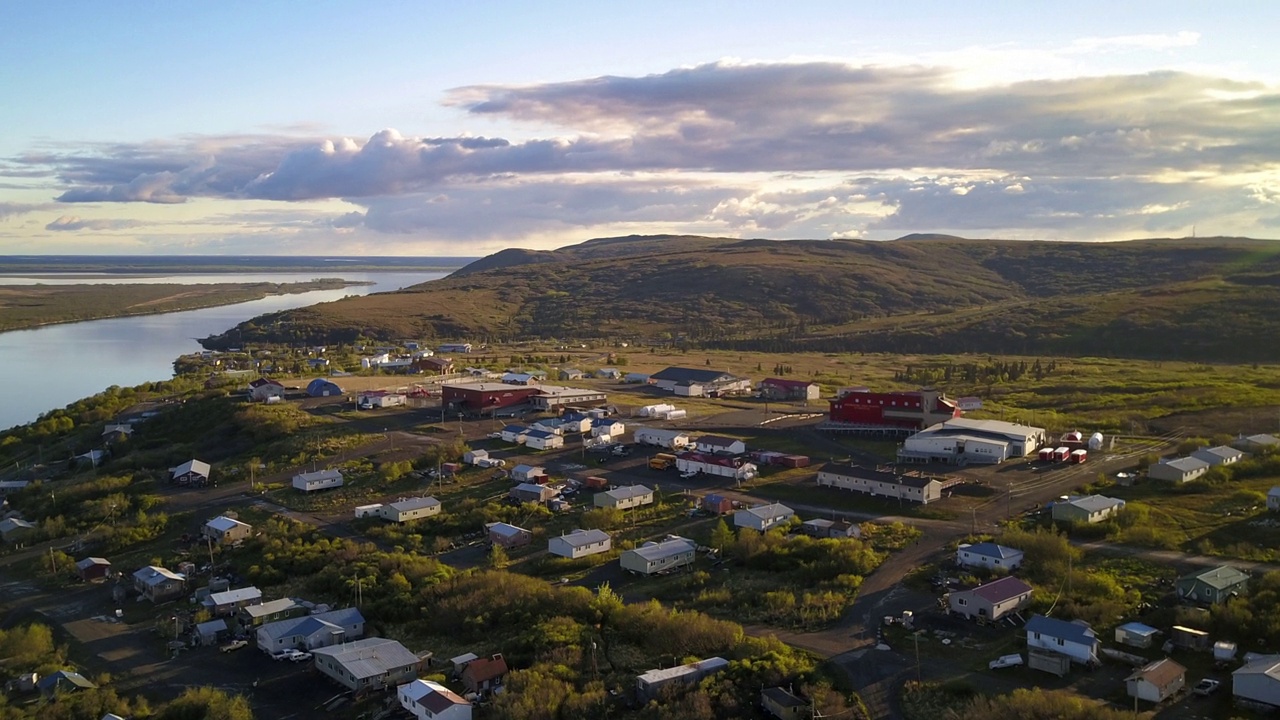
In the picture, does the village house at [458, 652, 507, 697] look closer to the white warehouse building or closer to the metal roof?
the metal roof

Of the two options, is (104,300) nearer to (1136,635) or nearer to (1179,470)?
(1179,470)

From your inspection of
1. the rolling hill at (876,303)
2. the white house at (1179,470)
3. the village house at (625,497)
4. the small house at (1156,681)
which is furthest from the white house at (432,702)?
the rolling hill at (876,303)

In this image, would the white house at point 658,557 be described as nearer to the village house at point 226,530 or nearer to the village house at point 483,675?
the village house at point 483,675

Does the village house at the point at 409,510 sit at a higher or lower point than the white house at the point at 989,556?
lower

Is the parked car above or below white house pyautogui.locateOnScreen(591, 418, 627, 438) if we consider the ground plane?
above

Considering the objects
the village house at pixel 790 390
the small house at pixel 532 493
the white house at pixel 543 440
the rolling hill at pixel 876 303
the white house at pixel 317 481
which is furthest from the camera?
the rolling hill at pixel 876 303

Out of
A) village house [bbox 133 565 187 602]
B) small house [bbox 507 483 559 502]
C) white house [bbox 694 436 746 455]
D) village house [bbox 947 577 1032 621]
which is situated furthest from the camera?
white house [bbox 694 436 746 455]

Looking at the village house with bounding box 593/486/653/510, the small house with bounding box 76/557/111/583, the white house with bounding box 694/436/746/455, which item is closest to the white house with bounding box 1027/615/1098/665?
the village house with bounding box 593/486/653/510
